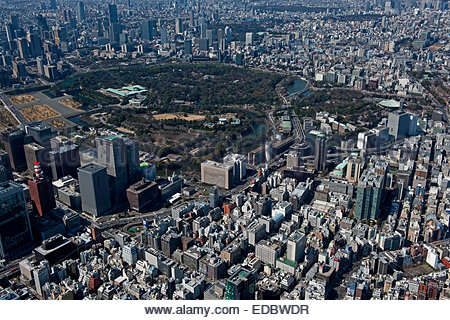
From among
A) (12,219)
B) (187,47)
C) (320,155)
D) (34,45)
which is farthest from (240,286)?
(34,45)

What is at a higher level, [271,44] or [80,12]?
[80,12]

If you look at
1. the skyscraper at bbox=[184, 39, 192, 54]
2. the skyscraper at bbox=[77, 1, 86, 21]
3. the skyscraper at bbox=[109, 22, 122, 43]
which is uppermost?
the skyscraper at bbox=[77, 1, 86, 21]

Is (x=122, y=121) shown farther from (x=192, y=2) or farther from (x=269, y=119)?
(x=192, y=2)

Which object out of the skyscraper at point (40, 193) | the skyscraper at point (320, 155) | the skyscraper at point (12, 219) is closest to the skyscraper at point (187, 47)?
the skyscraper at point (320, 155)

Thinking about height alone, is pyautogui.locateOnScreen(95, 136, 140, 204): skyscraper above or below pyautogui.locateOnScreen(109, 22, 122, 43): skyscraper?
below

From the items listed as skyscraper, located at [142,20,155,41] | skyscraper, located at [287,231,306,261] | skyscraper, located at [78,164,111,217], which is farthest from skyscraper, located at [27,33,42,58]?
skyscraper, located at [287,231,306,261]

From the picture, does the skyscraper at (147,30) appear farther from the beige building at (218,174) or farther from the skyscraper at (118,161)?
the skyscraper at (118,161)

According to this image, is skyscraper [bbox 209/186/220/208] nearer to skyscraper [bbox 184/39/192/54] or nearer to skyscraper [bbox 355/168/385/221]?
skyscraper [bbox 355/168/385/221]

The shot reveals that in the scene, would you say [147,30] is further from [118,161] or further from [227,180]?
[118,161]
